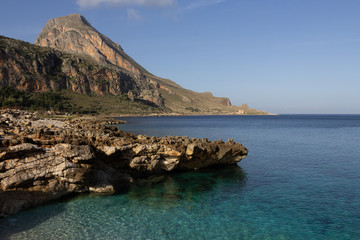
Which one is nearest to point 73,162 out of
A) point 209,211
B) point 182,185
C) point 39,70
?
point 182,185

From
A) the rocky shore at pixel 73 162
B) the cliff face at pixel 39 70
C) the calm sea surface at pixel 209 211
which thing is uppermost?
the cliff face at pixel 39 70

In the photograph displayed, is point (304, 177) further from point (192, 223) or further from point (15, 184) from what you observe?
point (15, 184)

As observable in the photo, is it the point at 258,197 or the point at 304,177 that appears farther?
the point at 304,177

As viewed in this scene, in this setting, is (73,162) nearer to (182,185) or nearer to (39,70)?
(182,185)

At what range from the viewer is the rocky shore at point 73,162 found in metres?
15.7

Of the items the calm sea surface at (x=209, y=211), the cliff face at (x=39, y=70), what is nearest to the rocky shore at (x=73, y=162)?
the calm sea surface at (x=209, y=211)

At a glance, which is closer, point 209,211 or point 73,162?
point 209,211

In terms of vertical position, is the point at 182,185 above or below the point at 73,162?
below

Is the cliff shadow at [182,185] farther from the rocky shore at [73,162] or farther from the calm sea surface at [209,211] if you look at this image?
the rocky shore at [73,162]

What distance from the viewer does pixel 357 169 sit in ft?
90.0

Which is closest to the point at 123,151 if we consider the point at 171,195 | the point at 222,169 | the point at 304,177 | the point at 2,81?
the point at 171,195

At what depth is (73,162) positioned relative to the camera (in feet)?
57.7

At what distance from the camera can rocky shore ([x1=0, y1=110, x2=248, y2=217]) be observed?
15688mm

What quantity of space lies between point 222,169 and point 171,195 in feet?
32.9
